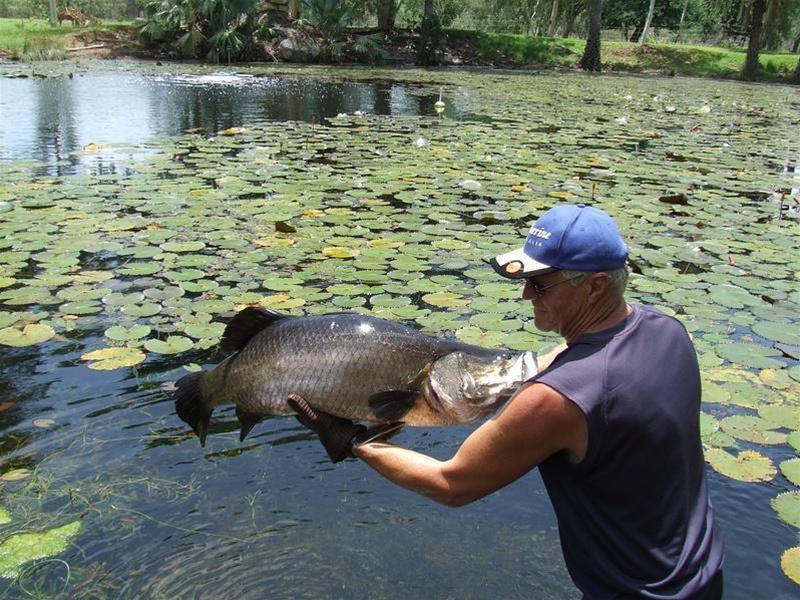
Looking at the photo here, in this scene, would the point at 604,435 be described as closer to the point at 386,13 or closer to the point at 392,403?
the point at 392,403

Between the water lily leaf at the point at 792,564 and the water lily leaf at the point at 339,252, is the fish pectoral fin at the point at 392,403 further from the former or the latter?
the water lily leaf at the point at 339,252

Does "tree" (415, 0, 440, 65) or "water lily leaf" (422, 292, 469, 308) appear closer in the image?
"water lily leaf" (422, 292, 469, 308)

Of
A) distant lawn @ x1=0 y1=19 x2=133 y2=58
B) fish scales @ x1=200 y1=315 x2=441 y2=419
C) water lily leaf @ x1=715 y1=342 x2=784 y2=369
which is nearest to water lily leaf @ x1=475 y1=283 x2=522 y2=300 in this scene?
water lily leaf @ x1=715 y1=342 x2=784 y2=369

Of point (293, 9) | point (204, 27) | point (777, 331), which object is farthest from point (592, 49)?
point (777, 331)

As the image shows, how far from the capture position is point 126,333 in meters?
4.04

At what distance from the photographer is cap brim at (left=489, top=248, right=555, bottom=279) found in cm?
180

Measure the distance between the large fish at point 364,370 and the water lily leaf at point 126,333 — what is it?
1731mm

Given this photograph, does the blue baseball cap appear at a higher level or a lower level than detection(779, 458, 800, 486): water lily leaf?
higher

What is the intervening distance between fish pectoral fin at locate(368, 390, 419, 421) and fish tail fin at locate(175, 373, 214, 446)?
75cm

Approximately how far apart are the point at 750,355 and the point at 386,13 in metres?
35.8

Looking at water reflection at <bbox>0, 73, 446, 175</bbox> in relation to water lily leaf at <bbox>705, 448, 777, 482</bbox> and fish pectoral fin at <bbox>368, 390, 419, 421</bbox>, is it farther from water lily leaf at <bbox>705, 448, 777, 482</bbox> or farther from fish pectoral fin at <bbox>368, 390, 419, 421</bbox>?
water lily leaf at <bbox>705, 448, 777, 482</bbox>

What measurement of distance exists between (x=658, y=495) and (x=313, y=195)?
19.1ft

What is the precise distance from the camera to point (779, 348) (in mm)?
4078

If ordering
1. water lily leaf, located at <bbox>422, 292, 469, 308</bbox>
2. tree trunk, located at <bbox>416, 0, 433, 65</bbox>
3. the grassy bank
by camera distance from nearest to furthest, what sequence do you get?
1. water lily leaf, located at <bbox>422, 292, 469, 308</bbox>
2. the grassy bank
3. tree trunk, located at <bbox>416, 0, 433, 65</bbox>
